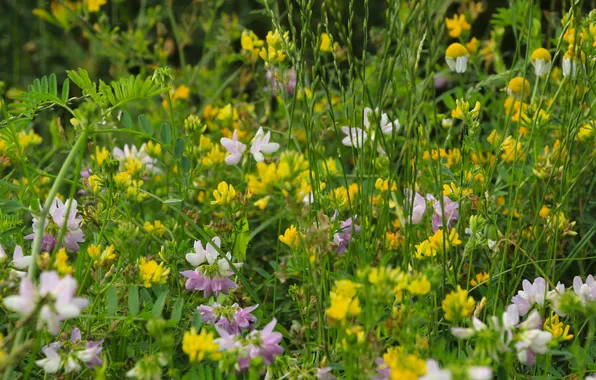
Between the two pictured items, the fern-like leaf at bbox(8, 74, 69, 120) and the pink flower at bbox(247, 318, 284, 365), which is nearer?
the pink flower at bbox(247, 318, 284, 365)

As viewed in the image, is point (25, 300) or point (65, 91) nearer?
point (25, 300)

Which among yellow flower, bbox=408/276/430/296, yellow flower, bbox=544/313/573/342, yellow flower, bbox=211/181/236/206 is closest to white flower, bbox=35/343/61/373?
yellow flower, bbox=211/181/236/206

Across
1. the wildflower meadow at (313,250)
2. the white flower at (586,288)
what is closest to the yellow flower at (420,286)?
the wildflower meadow at (313,250)

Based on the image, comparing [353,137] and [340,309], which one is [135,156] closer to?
[353,137]

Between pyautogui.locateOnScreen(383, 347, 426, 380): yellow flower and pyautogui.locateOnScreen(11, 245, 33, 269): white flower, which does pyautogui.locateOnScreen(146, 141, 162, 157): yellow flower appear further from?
pyautogui.locateOnScreen(383, 347, 426, 380): yellow flower

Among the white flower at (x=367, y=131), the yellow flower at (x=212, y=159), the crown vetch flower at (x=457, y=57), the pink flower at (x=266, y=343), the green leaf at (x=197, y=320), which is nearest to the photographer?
the pink flower at (x=266, y=343)

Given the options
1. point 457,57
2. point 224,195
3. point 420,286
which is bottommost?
point 420,286

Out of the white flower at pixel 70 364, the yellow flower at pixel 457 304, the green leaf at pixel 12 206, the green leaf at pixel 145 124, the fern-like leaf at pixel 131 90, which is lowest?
the white flower at pixel 70 364

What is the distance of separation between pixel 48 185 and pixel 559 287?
1.18m

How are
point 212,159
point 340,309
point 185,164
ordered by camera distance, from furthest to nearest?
point 212,159, point 185,164, point 340,309

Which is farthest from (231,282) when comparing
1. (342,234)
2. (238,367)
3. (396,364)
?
(396,364)

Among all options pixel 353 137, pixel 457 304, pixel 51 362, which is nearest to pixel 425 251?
pixel 457 304

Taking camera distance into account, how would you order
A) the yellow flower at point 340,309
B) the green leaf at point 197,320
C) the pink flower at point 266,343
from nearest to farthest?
1. the yellow flower at point 340,309
2. the pink flower at point 266,343
3. the green leaf at point 197,320

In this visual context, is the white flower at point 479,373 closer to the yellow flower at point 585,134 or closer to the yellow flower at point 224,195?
the yellow flower at point 224,195
